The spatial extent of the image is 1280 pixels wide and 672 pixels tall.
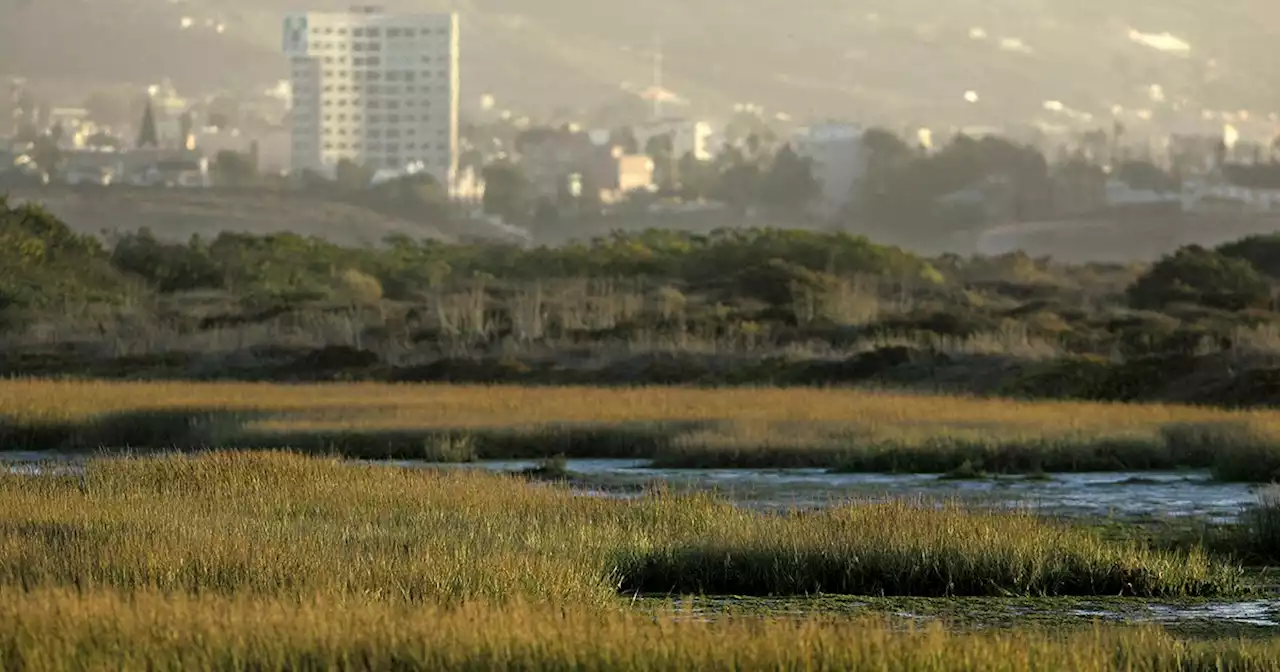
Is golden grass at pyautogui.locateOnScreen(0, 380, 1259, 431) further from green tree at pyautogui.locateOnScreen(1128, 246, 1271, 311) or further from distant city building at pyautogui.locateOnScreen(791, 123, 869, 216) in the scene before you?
distant city building at pyautogui.locateOnScreen(791, 123, 869, 216)

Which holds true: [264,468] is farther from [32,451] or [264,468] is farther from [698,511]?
[32,451]

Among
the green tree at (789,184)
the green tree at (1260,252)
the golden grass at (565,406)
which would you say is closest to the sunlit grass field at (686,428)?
the golden grass at (565,406)

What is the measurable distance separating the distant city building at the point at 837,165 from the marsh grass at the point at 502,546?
146360 millimetres

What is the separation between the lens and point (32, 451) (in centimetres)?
3050

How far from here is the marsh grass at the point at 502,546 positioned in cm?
1377

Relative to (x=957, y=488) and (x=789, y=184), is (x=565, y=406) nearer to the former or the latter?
(x=957, y=488)

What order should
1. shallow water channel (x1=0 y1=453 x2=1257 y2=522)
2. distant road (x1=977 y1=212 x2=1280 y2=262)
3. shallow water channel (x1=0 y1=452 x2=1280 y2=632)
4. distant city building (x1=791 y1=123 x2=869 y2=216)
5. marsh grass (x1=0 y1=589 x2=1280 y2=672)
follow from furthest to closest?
distant city building (x1=791 y1=123 x2=869 y2=216)
distant road (x1=977 y1=212 x2=1280 y2=262)
shallow water channel (x1=0 y1=453 x2=1257 y2=522)
shallow water channel (x1=0 y1=452 x2=1280 y2=632)
marsh grass (x1=0 y1=589 x2=1280 y2=672)

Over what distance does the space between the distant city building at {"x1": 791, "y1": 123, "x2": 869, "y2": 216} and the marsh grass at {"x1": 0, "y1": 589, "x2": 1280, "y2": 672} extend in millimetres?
153398

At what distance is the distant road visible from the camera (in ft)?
472

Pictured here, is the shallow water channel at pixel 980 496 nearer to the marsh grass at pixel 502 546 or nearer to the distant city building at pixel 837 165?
the marsh grass at pixel 502 546

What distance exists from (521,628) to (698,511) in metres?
7.62

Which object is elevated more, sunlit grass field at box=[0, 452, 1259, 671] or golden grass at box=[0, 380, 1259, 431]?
sunlit grass field at box=[0, 452, 1259, 671]

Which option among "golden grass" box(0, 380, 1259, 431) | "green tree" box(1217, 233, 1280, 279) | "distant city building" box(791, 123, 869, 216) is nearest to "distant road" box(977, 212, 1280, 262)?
"distant city building" box(791, 123, 869, 216)

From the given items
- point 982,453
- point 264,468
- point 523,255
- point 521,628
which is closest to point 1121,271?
point 523,255
